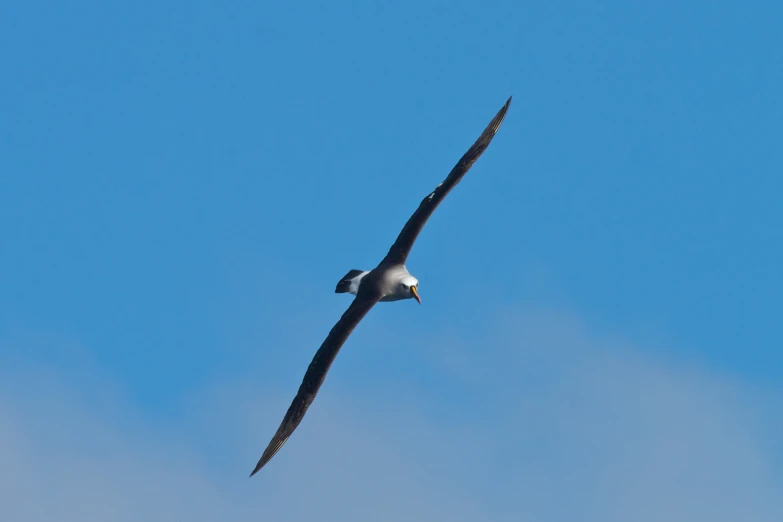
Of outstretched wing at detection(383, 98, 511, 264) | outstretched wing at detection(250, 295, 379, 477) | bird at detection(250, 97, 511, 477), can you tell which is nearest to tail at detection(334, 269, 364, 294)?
bird at detection(250, 97, 511, 477)

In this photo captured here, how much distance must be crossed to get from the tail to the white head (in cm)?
160

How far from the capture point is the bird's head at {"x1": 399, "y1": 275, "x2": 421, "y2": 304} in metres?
26.5

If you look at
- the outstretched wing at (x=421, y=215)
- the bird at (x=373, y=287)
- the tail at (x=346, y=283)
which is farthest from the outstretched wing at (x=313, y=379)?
the outstretched wing at (x=421, y=215)

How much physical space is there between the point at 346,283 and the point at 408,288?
2014mm

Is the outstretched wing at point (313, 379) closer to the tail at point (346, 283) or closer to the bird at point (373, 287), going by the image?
the bird at point (373, 287)

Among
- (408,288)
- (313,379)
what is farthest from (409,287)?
(313,379)

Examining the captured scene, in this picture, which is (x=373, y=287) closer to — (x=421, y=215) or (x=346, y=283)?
(x=346, y=283)

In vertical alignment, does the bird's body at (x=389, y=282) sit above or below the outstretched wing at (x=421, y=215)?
below

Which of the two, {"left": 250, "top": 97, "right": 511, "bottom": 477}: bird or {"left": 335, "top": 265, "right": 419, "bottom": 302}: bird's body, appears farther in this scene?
{"left": 335, "top": 265, "right": 419, "bottom": 302}: bird's body

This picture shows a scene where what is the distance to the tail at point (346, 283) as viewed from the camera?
27766 millimetres

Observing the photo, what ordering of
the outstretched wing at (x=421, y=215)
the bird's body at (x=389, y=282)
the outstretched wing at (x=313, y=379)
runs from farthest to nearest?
the outstretched wing at (x=421, y=215) → the bird's body at (x=389, y=282) → the outstretched wing at (x=313, y=379)

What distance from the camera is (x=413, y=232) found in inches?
1093

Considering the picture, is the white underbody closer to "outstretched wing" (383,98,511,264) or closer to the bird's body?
the bird's body

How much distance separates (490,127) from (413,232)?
3725 mm
